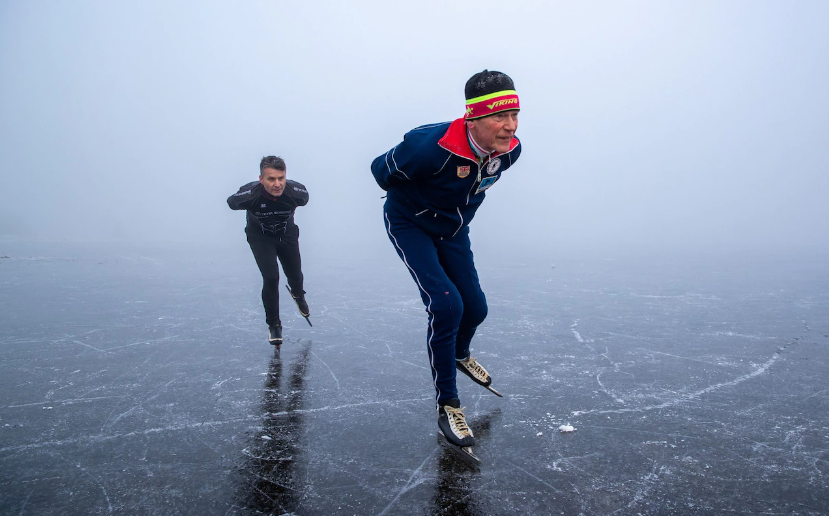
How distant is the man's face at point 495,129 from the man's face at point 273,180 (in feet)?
8.35

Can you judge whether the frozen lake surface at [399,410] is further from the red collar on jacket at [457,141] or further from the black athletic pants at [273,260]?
the red collar on jacket at [457,141]

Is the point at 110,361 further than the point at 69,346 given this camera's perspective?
No

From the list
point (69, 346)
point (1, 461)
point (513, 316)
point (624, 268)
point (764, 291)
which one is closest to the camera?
point (1, 461)

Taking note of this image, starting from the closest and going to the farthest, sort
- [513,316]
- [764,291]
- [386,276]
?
[513,316] < [764,291] < [386,276]

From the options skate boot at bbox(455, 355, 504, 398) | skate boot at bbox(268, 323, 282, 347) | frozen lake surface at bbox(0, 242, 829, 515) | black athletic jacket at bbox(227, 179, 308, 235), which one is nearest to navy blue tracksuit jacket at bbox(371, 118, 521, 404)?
skate boot at bbox(455, 355, 504, 398)

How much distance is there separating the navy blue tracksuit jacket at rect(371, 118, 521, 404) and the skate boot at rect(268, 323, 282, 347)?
1766mm

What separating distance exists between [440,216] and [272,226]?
2.54 meters

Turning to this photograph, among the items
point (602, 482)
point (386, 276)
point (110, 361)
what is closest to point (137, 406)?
point (110, 361)

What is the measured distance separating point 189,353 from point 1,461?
1.82 meters

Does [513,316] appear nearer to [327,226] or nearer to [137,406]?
[137,406]

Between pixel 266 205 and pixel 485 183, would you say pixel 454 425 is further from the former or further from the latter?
pixel 266 205

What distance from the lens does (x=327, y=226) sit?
98.0ft

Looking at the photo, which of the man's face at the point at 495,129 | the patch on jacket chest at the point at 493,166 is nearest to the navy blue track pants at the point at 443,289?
the patch on jacket chest at the point at 493,166

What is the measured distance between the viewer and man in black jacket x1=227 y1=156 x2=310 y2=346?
4910 mm
